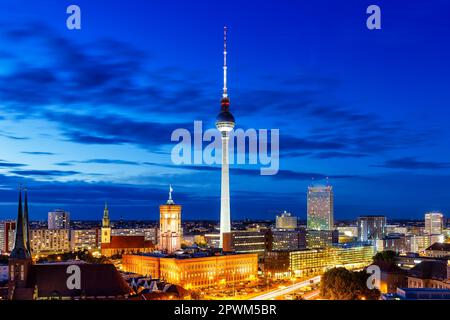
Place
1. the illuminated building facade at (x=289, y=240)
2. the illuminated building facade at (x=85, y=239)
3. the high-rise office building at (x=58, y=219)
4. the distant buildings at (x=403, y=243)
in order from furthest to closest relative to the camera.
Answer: the high-rise office building at (x=58, y=219), the distant buildings at (x=403, y=243), the illuminated building facade at (x=85, y=239), the illuminated building facade at (x=289, y=240)

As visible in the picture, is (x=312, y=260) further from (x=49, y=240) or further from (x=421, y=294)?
(x=421, y=294)

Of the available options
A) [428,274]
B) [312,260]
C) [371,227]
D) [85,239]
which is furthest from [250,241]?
[371,227]

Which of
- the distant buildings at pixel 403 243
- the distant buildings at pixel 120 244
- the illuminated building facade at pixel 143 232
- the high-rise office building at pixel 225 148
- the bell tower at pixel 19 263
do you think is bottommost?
the distant buildings at pixel 403 243

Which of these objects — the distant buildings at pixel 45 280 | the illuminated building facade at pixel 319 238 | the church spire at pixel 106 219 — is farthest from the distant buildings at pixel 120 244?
the distant buildings at pixel 45 280

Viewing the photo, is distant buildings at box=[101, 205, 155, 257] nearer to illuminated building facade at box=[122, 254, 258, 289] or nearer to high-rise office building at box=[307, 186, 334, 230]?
illuminated building facade at box=[122, 254, 258, 289]

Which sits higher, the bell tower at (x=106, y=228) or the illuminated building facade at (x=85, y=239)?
the bell tower at (x=106, y=228)

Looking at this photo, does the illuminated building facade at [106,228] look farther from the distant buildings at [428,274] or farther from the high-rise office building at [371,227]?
the high-rise office building at [371,227]
